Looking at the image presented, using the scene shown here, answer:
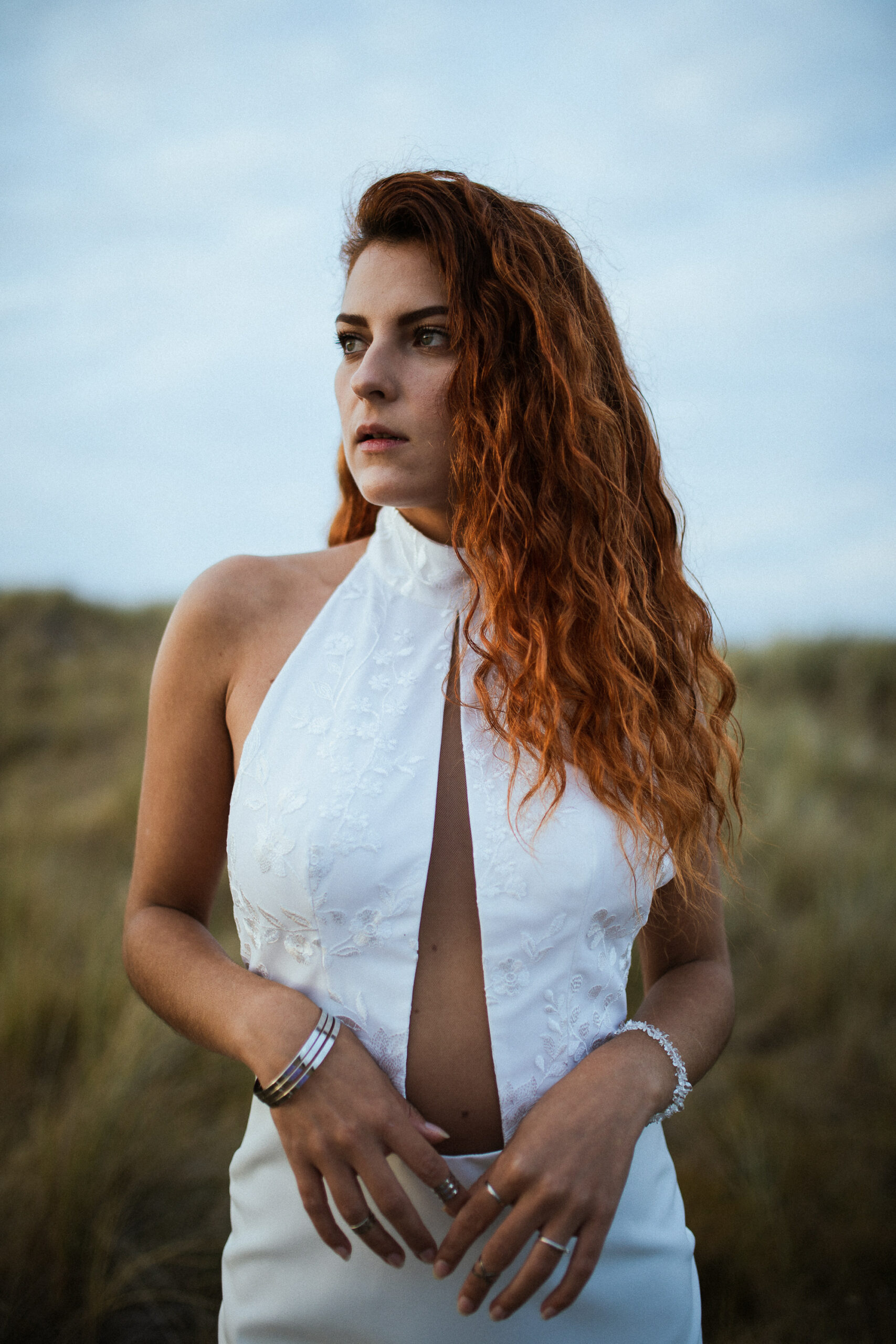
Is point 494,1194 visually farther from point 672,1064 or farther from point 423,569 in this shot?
point 423,569

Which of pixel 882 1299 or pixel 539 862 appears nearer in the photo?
pixel 539 862

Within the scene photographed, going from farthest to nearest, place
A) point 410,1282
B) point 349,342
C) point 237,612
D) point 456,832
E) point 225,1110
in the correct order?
point 225,1110
point 349,342
point 237,612
point 456,832
point 410,1282

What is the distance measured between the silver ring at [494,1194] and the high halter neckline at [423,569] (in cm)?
102

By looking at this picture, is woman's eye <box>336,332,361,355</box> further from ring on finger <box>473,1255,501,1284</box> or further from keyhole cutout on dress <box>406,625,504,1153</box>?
ring on finger <box>473,1255,501,1284</box>

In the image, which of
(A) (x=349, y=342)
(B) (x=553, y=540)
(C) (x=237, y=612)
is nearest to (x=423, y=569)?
(B) (x=553, y=540)

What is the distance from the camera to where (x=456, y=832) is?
1.53 m

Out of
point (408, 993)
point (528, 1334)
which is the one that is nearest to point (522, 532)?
point (408, 993)

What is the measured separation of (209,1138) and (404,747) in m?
2.30

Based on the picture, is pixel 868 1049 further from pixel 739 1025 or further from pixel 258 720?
pixel 258 720

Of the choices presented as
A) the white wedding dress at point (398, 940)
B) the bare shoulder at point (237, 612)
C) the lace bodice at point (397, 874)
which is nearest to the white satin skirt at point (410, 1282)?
the white wedding dress at point (398, 940)

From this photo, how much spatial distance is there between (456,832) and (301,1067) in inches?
18.1

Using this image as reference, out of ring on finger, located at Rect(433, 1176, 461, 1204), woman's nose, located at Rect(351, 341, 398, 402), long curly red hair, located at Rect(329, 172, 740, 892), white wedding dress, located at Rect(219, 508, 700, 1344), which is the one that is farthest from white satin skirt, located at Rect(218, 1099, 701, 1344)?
woman's nose, located at Rect(351, 341, 398, 402)

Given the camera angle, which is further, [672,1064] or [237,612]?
[237,612]

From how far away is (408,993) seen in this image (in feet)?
4.70
